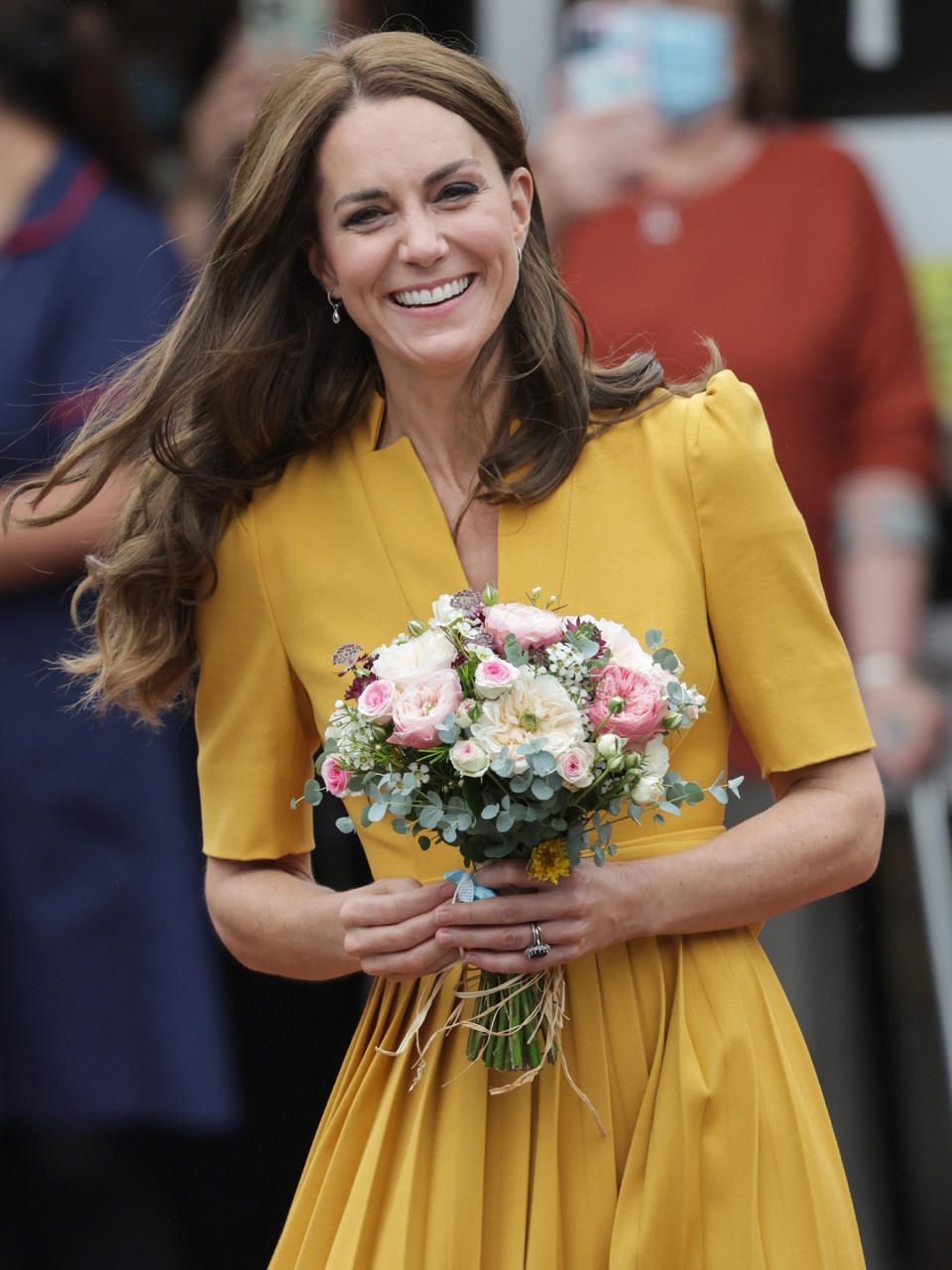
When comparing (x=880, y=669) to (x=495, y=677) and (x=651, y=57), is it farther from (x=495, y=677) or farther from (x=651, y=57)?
(x=495, y=677)

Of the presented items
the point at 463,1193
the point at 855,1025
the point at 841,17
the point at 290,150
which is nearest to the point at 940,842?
the point at 855,1025

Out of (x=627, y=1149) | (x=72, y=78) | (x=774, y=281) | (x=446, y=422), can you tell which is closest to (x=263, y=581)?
(x=446, y=422)

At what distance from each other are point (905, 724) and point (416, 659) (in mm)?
1858

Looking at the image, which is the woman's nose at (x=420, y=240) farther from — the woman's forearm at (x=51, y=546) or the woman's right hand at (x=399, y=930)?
the woman's forearm at (x=51, y=546)

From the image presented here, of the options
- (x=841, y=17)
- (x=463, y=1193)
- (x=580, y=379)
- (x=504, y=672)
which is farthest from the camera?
(x=841, y=17)

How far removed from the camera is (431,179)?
81.4 inches

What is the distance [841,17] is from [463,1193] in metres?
2.43

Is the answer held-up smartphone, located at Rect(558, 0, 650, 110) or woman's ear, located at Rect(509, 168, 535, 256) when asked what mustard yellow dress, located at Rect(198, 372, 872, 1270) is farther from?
held-up smartphone, located at Rect(558, 0, 650, 110)

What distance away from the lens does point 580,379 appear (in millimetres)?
2170

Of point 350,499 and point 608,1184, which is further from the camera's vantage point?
point 350,499

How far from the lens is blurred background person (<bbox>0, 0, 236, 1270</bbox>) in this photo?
3.38 m

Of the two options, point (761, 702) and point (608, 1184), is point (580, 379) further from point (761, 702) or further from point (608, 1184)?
point (608, 1184)

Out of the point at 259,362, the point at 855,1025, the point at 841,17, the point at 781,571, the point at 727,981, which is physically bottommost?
the point at 855,1025

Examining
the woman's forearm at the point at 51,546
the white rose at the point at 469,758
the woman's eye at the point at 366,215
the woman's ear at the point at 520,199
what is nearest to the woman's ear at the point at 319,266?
the woman's eye at the point at 366,215
